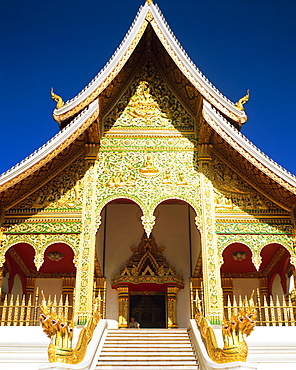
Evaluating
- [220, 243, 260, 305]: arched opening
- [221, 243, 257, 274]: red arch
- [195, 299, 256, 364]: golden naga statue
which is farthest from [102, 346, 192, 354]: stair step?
[220, 243, 260, 305]: arched opening

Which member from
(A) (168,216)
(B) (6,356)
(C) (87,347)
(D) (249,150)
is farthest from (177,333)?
(A) (168,216)

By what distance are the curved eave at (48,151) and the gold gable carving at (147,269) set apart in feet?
12.3

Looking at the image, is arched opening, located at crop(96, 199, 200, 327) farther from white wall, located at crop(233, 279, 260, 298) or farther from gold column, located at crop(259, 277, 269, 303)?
gold column, located at crop(259, 277, 269, 303)

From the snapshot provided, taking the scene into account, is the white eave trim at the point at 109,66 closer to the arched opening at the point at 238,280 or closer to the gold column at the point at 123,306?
the gold column at the point at 123,306

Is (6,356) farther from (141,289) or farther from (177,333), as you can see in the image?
(141,289)

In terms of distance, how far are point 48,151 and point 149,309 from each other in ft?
15.4

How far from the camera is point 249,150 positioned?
27.7 feet

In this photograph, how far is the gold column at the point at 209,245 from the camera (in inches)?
318

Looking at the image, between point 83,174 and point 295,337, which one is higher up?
point 83,174

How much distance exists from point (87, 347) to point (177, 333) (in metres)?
1.83

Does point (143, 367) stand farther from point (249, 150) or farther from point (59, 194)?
point (249, 150)

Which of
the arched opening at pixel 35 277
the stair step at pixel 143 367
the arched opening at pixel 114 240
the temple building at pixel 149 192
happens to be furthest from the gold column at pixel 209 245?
the arched opening at pixel 35 277

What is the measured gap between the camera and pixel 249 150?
8445 millimetres

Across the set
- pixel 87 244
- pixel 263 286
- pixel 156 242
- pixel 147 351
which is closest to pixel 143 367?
pixel 147 351
